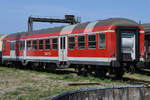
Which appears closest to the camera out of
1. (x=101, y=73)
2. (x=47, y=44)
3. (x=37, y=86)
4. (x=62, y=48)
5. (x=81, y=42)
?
(x=37, y=86)

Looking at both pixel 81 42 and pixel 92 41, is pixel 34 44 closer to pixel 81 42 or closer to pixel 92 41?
pixel 81 42

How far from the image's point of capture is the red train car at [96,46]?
16.1 metres

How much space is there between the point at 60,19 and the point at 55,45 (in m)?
31.9

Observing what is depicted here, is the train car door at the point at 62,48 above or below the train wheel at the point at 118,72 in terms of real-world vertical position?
above

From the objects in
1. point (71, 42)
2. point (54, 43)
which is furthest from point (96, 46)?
point (54, 43)

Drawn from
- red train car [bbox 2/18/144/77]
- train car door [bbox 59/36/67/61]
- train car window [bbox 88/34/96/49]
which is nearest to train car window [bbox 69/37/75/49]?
red train car [bbox 2/18/144/77]

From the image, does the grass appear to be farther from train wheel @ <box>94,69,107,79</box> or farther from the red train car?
the red train car

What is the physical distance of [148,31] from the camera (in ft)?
69.3

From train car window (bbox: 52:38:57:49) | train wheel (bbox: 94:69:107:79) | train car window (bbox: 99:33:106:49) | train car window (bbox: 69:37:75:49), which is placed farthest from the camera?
train car window (bbox: 52:38:57:49)

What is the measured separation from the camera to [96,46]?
1694cm

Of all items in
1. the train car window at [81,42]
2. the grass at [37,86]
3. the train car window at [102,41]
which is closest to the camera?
the grass at [37,86]

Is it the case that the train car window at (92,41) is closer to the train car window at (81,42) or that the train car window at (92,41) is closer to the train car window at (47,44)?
the train car window at (81,42)

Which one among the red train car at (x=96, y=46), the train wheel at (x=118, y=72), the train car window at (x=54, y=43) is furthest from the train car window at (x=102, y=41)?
the train car window at (x=54, y=43)

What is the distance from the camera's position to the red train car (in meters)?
16.1
